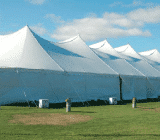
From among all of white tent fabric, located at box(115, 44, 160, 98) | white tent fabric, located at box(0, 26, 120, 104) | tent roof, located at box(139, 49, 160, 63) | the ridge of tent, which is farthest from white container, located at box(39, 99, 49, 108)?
tent roof, located at box(139, 49, 160, 63)

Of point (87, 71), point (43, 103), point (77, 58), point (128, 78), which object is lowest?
point (43, 103)

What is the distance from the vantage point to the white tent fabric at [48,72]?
13859 mm

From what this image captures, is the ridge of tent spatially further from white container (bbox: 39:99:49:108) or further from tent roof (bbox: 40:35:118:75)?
white container (bbox: 39:99:49:108)

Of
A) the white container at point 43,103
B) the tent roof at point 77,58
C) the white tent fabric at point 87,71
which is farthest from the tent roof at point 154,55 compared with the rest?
the white container at point 43,103

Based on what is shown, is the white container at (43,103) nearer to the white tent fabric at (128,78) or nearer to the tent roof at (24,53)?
the tent roof at (24,53)

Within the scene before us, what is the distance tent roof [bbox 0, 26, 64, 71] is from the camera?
568 inches

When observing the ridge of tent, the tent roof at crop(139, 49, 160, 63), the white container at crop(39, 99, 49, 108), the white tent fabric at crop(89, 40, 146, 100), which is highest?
the tent roof at crop(139, 49, 160, 63)

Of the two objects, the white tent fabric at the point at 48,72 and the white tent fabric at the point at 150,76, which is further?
the white tent fabric at the point at 150,76

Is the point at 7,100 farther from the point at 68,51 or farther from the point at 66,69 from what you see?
the point at 68,51

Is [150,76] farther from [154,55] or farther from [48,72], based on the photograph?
[154,55]

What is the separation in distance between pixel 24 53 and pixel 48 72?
2.32 m

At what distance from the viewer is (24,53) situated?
602 inches

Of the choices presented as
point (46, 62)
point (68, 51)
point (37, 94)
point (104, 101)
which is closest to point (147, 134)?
point (37, 94)

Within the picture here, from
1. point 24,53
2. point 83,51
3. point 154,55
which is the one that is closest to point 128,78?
point 83,51
